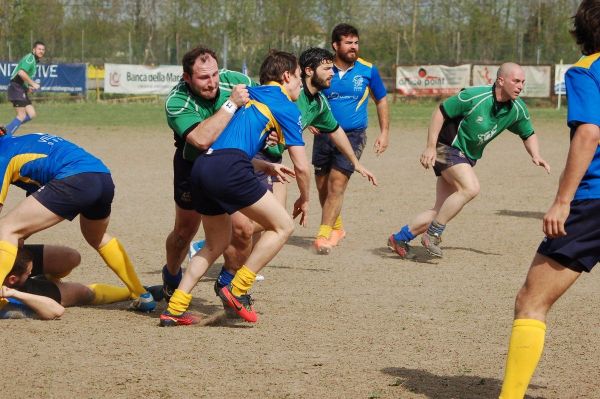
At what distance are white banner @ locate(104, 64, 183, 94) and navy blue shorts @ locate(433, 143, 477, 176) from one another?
96.4 feet

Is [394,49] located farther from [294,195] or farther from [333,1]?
[294,195]

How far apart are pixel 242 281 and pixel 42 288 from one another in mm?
1483

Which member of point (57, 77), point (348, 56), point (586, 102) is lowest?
point (57, 77)

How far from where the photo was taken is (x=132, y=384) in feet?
17.3

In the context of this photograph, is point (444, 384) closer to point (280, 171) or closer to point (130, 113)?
point (280, 171)

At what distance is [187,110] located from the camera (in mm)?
6754

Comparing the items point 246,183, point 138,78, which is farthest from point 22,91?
point 138,78

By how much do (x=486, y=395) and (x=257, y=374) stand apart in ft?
4.08

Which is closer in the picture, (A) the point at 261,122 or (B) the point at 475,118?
(A) the point at 261,122

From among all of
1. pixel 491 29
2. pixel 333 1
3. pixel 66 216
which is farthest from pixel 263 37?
pixel 66 216

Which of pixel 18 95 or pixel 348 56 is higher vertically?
pixel 348 56

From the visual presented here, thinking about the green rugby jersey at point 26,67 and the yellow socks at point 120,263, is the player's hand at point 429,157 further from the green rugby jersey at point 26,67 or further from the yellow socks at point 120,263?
the green rugby jersey at point 26,67

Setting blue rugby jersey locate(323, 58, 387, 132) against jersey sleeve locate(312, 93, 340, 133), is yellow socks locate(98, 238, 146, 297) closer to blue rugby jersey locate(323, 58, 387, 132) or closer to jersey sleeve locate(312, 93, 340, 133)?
jersey sleeve locate(312, 93, 340, 133)

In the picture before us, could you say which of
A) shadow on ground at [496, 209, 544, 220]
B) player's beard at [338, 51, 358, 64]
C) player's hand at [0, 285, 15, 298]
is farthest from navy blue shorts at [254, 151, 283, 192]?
shadow on ground at [496, 209, 544, 220]
